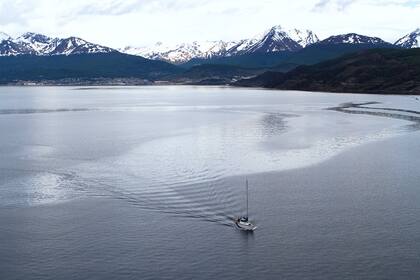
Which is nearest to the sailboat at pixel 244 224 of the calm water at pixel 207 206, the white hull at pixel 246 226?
the white hull at pixel 246 226

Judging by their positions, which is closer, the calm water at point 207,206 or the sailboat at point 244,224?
the calm water at point 207,206

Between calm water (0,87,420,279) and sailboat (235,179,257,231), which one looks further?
sailboat (235,179,257,231)

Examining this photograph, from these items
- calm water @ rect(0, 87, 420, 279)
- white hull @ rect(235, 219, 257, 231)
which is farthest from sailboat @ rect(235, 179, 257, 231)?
calm water @ rect(0, 87, 420, 279)

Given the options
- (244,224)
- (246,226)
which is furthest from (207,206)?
(246,226)

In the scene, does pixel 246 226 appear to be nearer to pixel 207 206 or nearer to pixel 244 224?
pixel 244 224

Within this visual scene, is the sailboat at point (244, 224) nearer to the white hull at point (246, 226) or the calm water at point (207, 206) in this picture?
the white hull at point (246, 226)

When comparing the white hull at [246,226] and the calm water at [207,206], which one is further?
the white hull at [246,226]

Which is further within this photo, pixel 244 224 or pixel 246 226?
pixel 244 224

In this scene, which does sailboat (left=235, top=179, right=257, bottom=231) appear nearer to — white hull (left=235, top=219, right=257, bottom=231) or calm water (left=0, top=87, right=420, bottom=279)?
white hull (left=235, top=219, right=257, bottom=231)

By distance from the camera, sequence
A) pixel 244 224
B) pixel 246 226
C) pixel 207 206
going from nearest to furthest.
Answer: pixel 246 226 → pixel 244 224 → pixel 207 206
